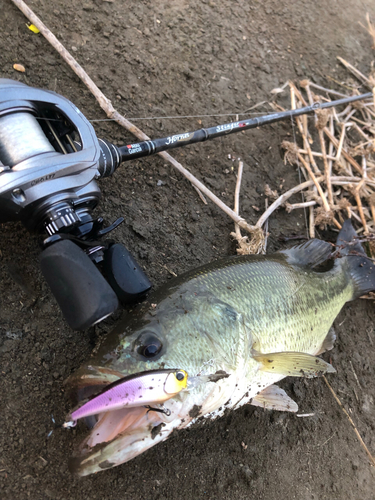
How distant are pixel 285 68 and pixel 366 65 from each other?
1.52 meters

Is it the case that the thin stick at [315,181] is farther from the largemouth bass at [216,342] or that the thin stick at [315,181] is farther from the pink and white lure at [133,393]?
the pink and white lure at [133,393]

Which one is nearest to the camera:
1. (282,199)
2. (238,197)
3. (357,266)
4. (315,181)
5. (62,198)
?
(62,198)

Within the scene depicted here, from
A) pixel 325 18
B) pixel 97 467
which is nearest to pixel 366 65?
pixel 325 18

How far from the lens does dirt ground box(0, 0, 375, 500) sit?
206 cm

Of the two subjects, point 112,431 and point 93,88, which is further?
point 93,88

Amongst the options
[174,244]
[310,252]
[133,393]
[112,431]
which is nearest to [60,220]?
[133,393]

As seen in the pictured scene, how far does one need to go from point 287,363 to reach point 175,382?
2.97ft

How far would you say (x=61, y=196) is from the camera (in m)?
1.71

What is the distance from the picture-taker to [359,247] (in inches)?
125

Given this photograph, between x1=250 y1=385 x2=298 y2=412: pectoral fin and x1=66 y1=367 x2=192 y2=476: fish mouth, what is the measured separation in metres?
0.85

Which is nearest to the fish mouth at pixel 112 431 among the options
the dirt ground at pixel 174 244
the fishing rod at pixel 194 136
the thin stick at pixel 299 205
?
the dirt ground at pixel 174 244

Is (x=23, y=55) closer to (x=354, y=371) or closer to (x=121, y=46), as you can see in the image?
(x=121, y=46)

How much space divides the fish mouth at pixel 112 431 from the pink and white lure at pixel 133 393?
0.43ft

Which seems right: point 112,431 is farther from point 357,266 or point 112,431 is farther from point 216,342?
point 357,266
